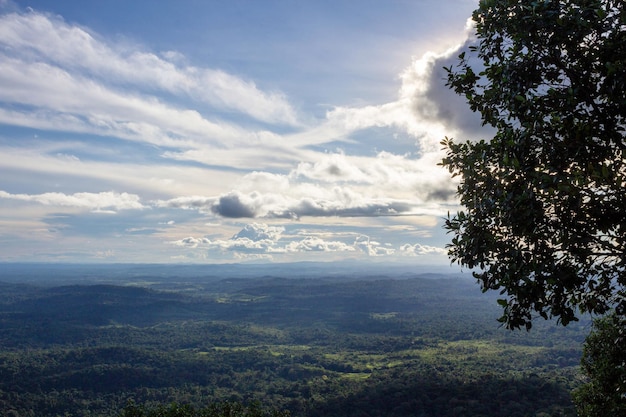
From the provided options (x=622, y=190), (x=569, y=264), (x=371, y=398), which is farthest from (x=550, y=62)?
(x=371, y=398)

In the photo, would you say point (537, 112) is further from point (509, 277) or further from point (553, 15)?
point (509, 277)

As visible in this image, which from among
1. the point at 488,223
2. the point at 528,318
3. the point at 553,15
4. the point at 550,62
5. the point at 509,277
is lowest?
the point at 528,318

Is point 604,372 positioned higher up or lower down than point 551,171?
lower down

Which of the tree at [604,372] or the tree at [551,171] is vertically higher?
the tree at [551,171]

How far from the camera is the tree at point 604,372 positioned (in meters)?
14.1

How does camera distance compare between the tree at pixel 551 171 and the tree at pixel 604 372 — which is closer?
the tree at pixel 551 171

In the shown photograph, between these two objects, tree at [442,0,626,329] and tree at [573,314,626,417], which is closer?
tree at [442,0,626,329]

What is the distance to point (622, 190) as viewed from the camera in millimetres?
9312

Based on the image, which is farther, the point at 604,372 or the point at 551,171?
the point at 604,372

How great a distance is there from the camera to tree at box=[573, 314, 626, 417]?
46.2 ft

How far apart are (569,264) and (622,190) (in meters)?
2.04

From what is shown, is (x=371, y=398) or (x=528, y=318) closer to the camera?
(x=528, y=318)

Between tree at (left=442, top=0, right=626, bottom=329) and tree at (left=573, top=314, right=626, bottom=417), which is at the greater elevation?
tree at (left=442, top=0, right=626, bottom=329)

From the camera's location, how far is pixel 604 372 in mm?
15703
